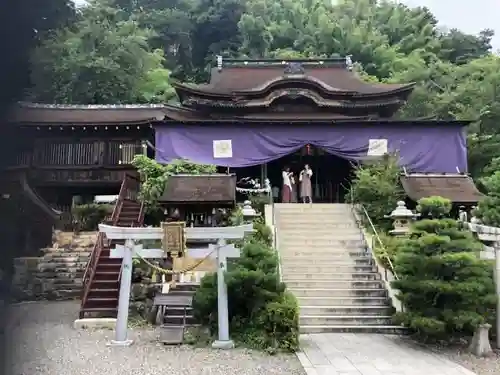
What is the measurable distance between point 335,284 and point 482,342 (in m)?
3.47

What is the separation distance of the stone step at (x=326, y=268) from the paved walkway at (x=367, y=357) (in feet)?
7.64

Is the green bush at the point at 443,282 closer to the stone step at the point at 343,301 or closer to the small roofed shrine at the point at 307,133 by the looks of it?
the stone step at the point at 343,301

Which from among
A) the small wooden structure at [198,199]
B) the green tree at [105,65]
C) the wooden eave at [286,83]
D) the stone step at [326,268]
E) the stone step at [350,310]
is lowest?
the stone step at [350,310]

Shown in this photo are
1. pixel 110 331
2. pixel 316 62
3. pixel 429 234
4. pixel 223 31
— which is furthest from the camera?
pixel 223 31

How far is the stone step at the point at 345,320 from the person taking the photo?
10.2 m

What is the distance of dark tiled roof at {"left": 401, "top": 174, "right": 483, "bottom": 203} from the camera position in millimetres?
14805

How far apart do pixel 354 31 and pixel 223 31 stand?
11683 mm

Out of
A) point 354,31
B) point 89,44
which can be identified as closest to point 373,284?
point 89,44

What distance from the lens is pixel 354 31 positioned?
125 ft

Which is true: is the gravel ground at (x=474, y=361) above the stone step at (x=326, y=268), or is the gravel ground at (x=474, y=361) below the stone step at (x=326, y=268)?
below

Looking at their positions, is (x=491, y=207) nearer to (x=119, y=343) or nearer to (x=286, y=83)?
(x=119, y=343)

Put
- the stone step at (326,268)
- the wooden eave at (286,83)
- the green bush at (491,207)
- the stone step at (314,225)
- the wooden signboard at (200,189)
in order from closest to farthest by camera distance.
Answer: the stone step at (326,268)
the green bush at (491,207)
the wooden signboard at (200,189)
the stone step at (314,225)
the wooden eave at (286,83)

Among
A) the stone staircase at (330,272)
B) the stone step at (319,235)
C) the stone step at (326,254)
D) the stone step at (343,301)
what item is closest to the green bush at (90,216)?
the stone staircase at (330,272)

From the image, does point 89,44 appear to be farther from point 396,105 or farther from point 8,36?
point 8,36
